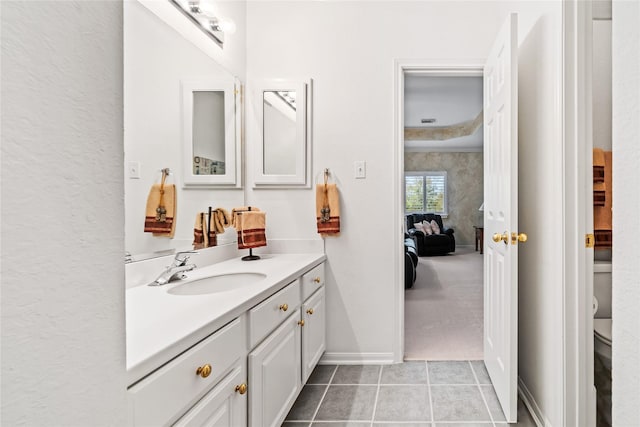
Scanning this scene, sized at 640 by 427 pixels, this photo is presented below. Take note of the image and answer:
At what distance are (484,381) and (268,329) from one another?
1548mm

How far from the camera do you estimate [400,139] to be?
2.45 metres

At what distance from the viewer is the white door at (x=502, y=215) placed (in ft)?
5.65

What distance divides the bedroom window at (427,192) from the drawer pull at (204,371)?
853 cm

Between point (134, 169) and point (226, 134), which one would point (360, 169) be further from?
point (134, 169)

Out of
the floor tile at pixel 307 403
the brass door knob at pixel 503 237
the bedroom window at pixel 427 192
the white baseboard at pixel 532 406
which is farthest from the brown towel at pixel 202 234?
the bedroom window at pixel 427 192

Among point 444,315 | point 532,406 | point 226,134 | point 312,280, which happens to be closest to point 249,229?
point 312,280

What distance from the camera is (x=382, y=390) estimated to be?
2111 mm

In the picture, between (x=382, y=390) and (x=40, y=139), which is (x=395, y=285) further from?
(x=40, y=139)

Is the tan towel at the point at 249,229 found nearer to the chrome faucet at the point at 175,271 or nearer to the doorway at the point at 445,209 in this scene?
the chrome faucet at the point at 175,271

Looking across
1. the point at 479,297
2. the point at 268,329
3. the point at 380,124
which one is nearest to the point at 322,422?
the point at 268,329

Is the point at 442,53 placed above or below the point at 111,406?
above

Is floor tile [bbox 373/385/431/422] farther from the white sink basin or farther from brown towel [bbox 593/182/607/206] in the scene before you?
brown towel [bbox 593/182/607/206]

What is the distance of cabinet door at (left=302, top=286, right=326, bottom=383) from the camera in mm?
1928

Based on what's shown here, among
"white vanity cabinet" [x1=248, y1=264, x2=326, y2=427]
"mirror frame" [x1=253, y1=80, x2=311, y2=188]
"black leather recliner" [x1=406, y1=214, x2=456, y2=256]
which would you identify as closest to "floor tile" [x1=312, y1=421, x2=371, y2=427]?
"white vanity cabinet" [x1=248, y1=264, x2=326, y2=427]
